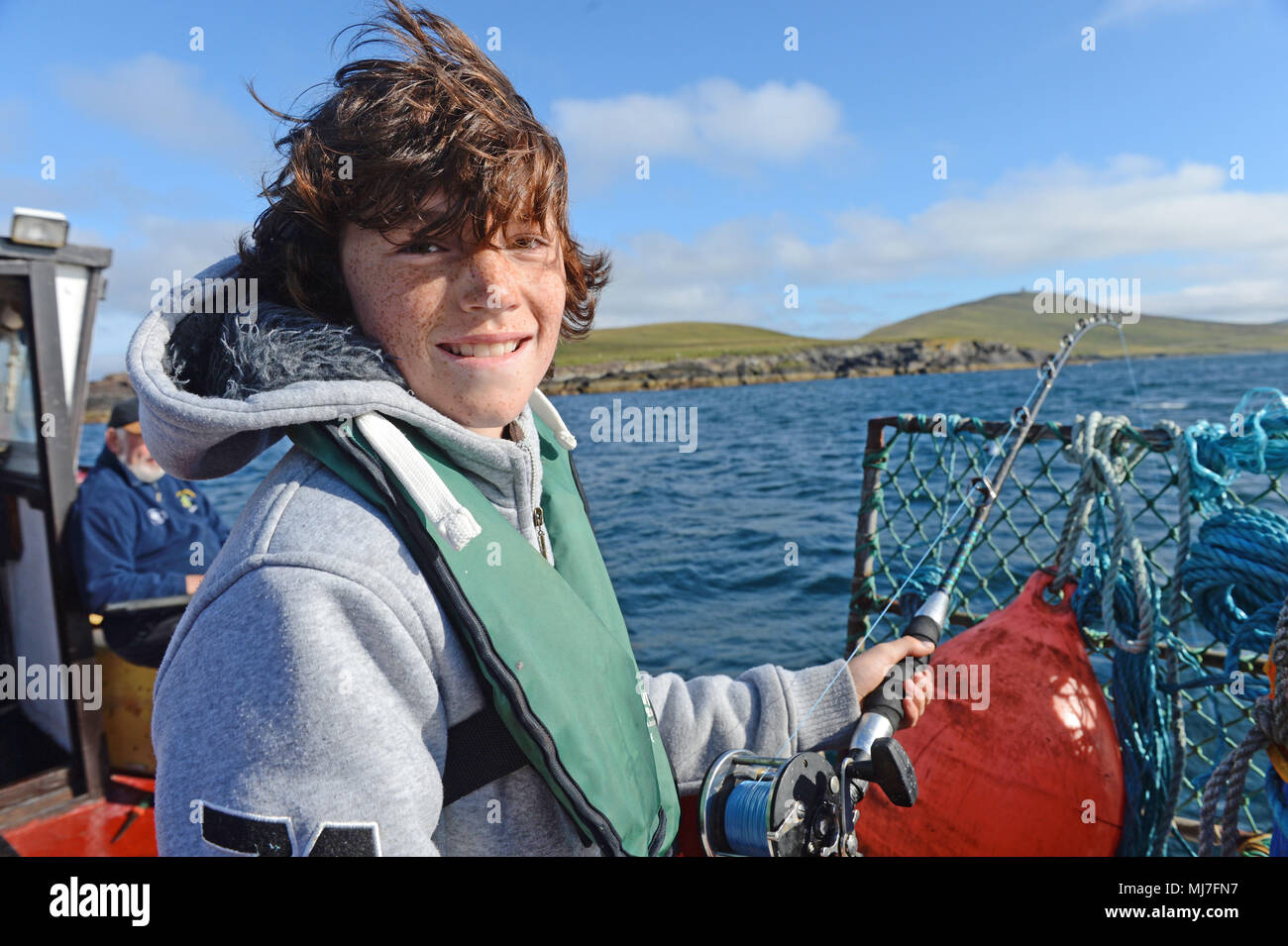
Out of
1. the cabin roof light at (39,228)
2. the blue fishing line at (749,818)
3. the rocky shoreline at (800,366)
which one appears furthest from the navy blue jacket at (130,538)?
the rocky shoreline at (800,366)

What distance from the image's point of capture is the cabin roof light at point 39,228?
3.38 metres

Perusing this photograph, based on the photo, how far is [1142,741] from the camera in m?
2.44

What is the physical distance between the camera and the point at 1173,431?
257cm

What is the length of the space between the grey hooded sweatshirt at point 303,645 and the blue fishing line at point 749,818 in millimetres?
383

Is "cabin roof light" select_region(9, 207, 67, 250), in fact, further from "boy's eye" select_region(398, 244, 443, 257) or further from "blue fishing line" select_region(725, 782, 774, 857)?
"blue fishing line" select_region(725, 782, 774, 857)

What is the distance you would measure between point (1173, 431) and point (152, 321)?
2831 mm

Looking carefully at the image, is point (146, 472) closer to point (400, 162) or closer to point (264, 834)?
point (400, 162)

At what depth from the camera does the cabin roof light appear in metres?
3.38

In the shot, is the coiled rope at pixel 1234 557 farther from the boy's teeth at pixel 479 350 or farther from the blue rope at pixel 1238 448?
the boy's teeth at pixel 479 350

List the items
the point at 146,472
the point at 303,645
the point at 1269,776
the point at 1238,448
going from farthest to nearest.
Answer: the point at 146,472 < the point at 1238,448 < the point at 1269,776 < the point at 303,645

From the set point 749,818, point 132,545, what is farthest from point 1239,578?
point 132,545

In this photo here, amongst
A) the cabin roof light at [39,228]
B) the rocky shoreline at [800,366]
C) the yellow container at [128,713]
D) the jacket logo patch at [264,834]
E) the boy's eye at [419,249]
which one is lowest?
the yellow container at [128,713]

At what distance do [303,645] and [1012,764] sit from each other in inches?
81.3

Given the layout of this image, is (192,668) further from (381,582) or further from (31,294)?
(31,294)
